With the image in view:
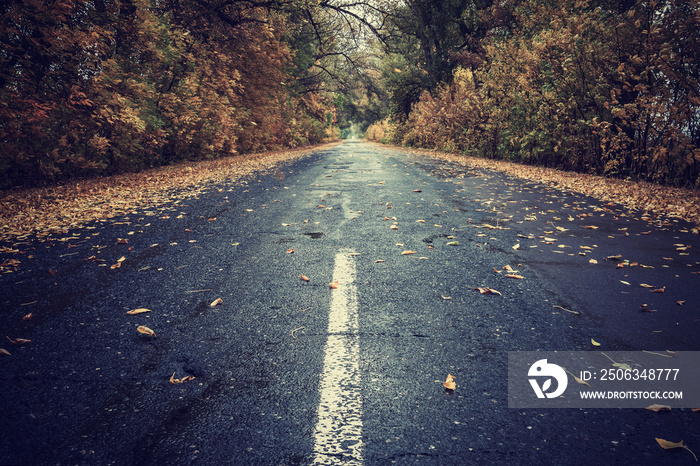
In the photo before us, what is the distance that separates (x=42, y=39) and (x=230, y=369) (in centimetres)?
1008

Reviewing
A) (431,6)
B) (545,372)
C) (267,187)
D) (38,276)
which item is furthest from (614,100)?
(431,6)

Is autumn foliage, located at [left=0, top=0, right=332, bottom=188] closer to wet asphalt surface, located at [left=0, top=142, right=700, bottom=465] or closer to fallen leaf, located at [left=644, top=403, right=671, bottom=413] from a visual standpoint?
wet asphalt surface, located at [left=0, top=142, right=700, bottom=465]

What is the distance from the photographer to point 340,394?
6.70ft

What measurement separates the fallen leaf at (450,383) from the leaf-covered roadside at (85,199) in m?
5.58

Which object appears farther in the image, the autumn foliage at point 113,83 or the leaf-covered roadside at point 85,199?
the autumn foliage at point 113,83

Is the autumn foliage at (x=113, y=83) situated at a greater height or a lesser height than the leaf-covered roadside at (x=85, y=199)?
greater

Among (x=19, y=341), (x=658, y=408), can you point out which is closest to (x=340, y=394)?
(x=658, y=408)

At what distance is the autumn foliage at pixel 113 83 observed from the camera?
8398 mm

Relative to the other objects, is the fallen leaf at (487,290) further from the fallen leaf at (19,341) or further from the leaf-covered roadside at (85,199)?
the leaf-covered roadside at (85,199)

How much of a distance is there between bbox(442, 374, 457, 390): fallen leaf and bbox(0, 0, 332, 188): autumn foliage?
9.85 meters

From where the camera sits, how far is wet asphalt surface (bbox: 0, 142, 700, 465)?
5.74 ft

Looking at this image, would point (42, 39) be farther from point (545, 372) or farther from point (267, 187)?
point (545, 372)

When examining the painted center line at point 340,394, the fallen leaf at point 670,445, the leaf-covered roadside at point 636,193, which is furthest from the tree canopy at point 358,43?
the painted center line at point 340,394

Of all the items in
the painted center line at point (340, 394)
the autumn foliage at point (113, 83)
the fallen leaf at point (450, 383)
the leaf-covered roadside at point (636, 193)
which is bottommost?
the painted center line at point (340, 394)
